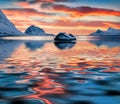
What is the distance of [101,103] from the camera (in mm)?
9250

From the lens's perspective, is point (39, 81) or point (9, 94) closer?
point (9, 94)

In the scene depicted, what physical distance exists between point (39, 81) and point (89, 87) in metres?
2.47

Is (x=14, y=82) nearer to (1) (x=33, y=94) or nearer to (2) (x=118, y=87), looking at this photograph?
(1) (x=33, y=94)

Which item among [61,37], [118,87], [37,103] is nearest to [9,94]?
[37,103]

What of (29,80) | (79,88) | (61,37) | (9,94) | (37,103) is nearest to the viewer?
(37,103)

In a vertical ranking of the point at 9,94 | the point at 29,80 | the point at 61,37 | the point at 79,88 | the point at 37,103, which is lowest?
the point at 37,103

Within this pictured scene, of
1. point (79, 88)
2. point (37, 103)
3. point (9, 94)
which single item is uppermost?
point (79, 88)

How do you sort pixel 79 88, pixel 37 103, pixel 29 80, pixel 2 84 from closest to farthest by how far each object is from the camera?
pixel 37 103
pixel 79 88
pixel 2 84
pixel 29 80

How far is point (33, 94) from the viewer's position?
10594mm

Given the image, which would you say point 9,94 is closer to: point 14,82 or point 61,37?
point 14,82

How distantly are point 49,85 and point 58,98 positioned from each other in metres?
2.62

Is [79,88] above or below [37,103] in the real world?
above

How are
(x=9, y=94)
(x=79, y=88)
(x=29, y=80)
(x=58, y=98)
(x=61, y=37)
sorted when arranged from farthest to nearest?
(x=61, y=37) < (x=29, y=80) < (x=79, y=88) < (x=9, y=94) < (x=58, y=98)

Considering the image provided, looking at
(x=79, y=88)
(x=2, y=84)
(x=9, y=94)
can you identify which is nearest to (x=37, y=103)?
(x=9, y=94)
